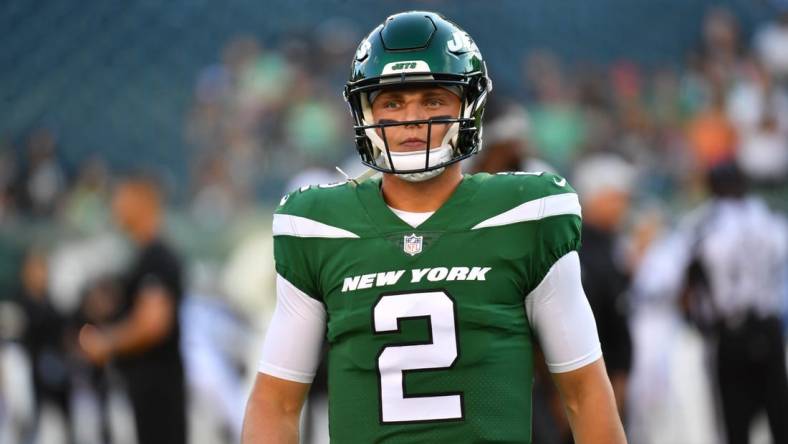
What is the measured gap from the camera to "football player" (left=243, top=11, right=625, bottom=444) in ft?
7.63

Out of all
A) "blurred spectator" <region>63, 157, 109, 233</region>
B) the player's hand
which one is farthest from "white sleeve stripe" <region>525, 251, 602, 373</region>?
"blurred spectator" <region>63, 157, 109, 233</region>

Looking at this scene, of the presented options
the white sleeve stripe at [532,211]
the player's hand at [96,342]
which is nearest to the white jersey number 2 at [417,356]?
the white sleeve stripe at [532,211]

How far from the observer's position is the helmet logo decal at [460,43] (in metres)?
2.49

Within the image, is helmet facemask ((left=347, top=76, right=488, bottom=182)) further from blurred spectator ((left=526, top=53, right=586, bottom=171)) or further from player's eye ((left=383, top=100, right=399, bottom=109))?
blurred spectator ((left=526, top=53, right=586, bottom=171))

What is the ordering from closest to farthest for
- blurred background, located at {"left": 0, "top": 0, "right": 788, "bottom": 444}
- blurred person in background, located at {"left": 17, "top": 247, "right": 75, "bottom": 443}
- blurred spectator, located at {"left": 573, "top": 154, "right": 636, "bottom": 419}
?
blurred spectator, located at {"left": 573, "top": 154, "right": 636, "bottom": 419}, blurred background, located at {"left": 0, "top": 0, "right": 788, "bottom": 444}, blurred person in background, located at {"left": 17, "top": 247, "right": 75, "bottom": 443}

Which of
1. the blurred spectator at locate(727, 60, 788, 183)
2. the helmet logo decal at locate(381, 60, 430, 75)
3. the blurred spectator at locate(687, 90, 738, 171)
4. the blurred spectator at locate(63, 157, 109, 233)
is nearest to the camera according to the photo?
the helmet logo decal at locate(381, 60, 430, 75)

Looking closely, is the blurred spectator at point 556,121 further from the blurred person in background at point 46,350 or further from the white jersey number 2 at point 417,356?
the white jersey number 2 at point 417,356

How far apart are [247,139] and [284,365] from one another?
722cm

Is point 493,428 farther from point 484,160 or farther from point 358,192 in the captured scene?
point 484,160

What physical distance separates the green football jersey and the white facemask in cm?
7

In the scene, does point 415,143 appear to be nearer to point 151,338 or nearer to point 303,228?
point 303,228

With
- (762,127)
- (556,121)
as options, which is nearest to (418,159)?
(556,121)

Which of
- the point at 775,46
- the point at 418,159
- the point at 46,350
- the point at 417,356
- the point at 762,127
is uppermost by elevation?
the point at 775,46

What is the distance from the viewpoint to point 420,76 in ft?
7.94
